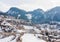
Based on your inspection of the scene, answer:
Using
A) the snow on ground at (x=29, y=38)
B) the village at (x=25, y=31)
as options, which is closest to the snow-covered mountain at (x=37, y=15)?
the village at (x=25, y=31)

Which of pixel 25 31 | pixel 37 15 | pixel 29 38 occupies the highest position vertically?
pixel 37 15

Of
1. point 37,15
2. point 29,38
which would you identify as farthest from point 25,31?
point 37,15

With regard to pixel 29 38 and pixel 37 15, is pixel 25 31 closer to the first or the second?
pixel 29 38

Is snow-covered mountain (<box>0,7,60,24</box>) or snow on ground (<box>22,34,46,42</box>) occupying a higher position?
snow-covered mountain (<box>0,7,60,24</box>)

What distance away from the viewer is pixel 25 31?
2.69 m

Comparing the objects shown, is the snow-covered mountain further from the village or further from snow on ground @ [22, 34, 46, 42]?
snow on ground @ [22, 34, 46, 42]

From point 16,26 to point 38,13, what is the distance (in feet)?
1.65

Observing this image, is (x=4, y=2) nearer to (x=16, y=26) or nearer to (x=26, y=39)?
(x=16, y=26)

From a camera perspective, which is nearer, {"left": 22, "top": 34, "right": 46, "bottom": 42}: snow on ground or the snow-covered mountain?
{"left": 22, "top": 34, "right": 46, "bottom": 42}: snow on ground

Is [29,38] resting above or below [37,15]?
below

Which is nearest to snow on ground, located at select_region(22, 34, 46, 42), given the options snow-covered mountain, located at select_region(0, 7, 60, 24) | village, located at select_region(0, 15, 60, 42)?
village, located at select_region(0, 15, 60, 42)

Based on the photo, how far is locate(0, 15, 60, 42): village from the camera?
262 cm

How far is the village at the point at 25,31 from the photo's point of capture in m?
2.62

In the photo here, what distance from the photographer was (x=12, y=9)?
9.10 feet
